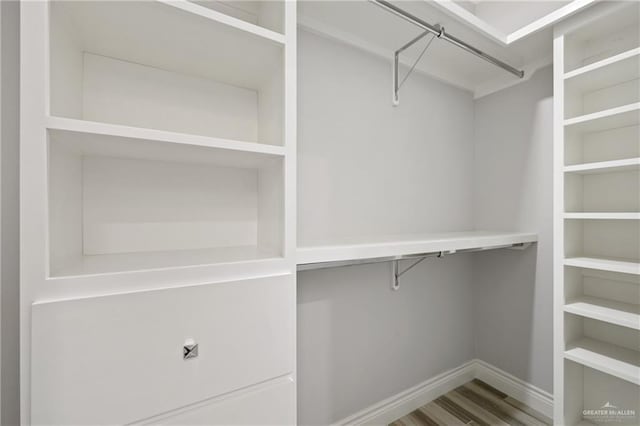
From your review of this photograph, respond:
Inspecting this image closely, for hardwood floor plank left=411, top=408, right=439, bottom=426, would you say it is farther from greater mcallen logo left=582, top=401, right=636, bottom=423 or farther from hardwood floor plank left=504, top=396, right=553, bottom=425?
greater mcallen logo left=582, top=401, right=636, bottom=423

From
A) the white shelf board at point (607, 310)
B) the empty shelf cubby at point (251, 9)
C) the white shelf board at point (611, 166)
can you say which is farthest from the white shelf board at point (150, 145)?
the white shelf board at point (607, 310)

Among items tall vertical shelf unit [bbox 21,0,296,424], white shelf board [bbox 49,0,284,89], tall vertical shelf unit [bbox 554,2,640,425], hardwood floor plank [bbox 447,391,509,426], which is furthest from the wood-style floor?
white shelf board [bbox 49,0,284,89]

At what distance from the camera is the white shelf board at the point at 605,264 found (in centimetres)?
115

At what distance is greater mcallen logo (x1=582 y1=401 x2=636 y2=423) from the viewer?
1.37 meters

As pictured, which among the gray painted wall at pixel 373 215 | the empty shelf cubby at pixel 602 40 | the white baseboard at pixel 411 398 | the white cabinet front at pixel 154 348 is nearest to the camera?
the white cabinet front at pixel 154 348

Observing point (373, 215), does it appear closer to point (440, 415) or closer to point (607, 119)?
point (607, 119)

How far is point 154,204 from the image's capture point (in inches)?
39.1

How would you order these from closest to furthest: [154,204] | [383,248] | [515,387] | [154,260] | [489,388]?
[154,260]
[154,204]
[383,248]
[515,387]
[489,388]

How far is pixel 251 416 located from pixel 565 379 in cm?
149

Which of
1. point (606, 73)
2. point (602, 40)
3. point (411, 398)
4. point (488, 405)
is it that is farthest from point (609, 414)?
point (602, 40)

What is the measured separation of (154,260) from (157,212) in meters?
0.23

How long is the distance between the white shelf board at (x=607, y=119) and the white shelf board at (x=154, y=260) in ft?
4.83

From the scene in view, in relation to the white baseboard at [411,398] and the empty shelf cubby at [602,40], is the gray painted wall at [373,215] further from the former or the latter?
the empty shelf cubby at [602,40]

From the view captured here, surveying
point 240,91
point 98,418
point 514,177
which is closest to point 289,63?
point 240,91
